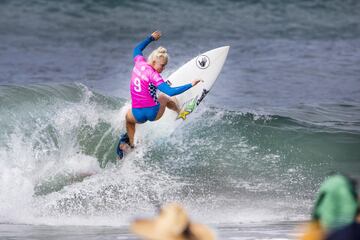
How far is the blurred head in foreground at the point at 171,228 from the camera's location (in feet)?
9.14

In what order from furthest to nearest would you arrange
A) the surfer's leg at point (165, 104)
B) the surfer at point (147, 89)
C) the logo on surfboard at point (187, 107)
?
the logo on surfboard at point (187, 107) < the surfer's leg at point (165, 104) < the surfer at point (147, 89)

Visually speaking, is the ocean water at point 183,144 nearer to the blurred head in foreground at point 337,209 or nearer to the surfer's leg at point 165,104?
the blurred head in foreground at point 337,209

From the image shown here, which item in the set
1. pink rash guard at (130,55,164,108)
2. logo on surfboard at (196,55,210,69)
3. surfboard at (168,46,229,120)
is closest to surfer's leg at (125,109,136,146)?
pink rash guard at (130,55,164,108)

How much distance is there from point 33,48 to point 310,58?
26.4ft

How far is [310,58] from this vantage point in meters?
24.1

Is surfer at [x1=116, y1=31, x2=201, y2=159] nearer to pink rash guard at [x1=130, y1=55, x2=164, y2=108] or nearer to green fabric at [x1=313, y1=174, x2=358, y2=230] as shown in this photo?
pink rash guard at [x1=130, y1=55, x2=164, y2=108]

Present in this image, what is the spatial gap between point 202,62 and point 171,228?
9216 mm

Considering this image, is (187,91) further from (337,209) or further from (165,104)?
(337,209)

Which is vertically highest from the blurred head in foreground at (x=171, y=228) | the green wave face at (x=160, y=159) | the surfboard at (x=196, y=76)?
the surfboard at (x=196, y=76)

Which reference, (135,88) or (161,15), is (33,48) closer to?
(161,15)

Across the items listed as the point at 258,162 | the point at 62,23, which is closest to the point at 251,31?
the point at 62,23

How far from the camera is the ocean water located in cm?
904

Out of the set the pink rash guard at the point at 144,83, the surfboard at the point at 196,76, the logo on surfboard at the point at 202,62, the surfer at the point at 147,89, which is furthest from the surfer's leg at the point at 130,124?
the logo on surfboard at the point at 202,62

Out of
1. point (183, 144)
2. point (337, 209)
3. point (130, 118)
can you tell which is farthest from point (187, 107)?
point (337, 209)
